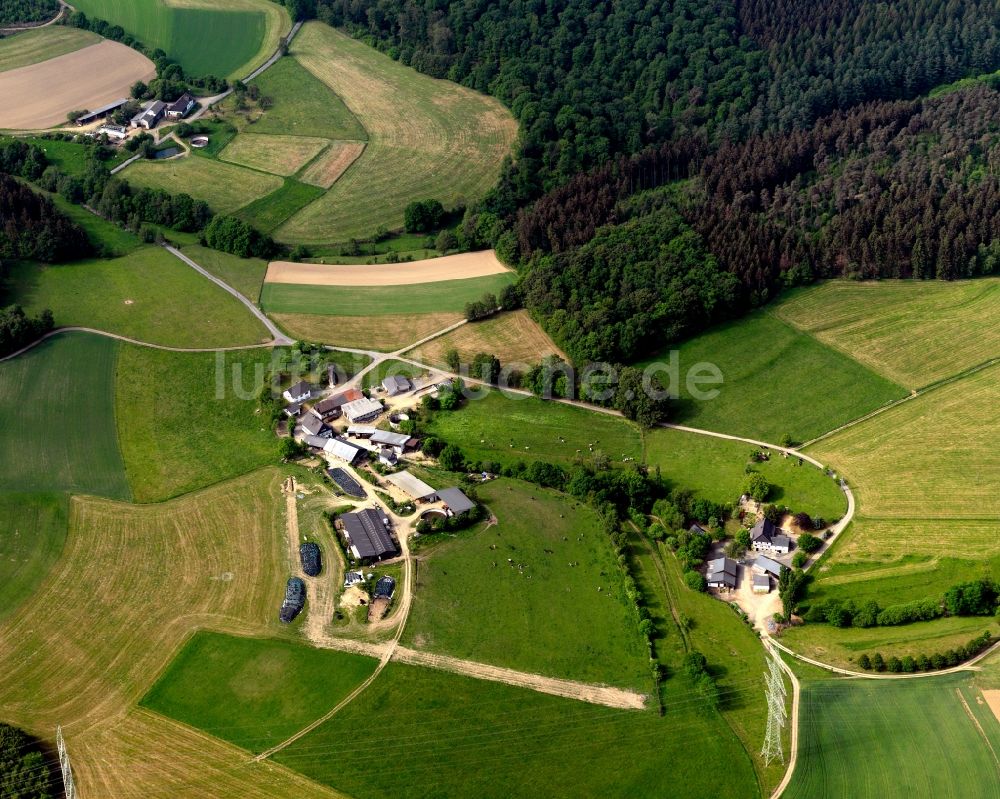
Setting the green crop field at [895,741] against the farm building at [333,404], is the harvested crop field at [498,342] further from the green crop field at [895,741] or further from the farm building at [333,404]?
the green crop field at [895,741]

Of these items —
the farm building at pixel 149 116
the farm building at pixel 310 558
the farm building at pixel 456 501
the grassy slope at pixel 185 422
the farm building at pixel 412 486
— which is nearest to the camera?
the farm building at pixel 310 558

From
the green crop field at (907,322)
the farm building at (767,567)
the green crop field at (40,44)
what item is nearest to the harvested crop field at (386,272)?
the green crop field at (907,322)

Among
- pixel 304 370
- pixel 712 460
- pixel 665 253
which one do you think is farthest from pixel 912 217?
pixel 304 370

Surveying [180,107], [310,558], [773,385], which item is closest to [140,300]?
[180,107]

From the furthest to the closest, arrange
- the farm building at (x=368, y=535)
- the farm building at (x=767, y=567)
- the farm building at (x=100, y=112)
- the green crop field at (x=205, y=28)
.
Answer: the green crop field at (x=205, y=28)
the farm building at (x=100, y=112)
the farm building at (x=368, y=535)
the farm building at (x=767, y=567)

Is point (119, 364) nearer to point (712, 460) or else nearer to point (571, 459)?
point (571, 459)

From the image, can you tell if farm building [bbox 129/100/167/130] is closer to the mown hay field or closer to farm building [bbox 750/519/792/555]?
the mown hay field

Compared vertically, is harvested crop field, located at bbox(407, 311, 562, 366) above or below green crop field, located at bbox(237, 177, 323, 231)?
below

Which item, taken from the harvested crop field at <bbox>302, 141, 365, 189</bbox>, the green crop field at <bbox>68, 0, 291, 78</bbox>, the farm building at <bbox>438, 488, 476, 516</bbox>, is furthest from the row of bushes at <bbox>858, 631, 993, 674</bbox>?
the green crop field at <bbox>68, 0, 291, 78</bbox>

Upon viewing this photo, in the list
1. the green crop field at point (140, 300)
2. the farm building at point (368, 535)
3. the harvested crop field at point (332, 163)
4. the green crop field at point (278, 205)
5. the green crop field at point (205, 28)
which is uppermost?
the green crop field at point (205, 28)
